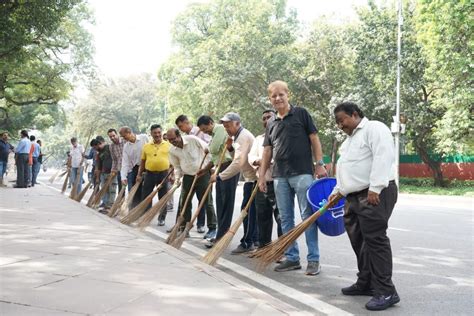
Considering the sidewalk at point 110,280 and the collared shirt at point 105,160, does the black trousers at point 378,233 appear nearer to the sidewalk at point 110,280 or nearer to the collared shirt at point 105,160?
the sidewalk at point 110,280

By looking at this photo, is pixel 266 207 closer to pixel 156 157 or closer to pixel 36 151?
pixel 156 157

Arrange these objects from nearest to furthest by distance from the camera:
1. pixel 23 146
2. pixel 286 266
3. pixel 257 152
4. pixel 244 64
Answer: pixel 286 266 → pixel 257 152 → pixel 23 146 → pixel 244 64

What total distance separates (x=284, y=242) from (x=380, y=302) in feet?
3.44

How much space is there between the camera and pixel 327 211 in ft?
14.0

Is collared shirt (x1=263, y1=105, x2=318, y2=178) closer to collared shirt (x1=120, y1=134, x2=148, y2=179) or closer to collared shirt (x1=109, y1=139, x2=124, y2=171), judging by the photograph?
collared shirt (x1=120, y1=134, x2=148, y2=179)

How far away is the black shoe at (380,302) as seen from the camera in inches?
138

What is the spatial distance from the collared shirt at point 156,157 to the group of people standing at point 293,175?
9.7 inches

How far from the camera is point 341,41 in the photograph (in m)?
23.7

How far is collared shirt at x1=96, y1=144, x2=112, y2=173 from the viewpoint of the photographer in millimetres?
9914

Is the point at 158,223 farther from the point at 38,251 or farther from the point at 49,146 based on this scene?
the point at 49,146

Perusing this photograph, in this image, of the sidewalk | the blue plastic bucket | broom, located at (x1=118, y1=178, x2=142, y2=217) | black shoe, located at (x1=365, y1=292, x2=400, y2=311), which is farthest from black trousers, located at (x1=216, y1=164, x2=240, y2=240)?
broom, located at (x1=118, y1=178, x2=142, y2=217)

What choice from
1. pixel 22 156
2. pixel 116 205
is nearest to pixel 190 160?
pixel 116 205

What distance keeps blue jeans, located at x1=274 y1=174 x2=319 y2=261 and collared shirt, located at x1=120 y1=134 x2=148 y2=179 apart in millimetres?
4457

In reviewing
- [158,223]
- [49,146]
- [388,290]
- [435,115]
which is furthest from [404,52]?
[49,146]
